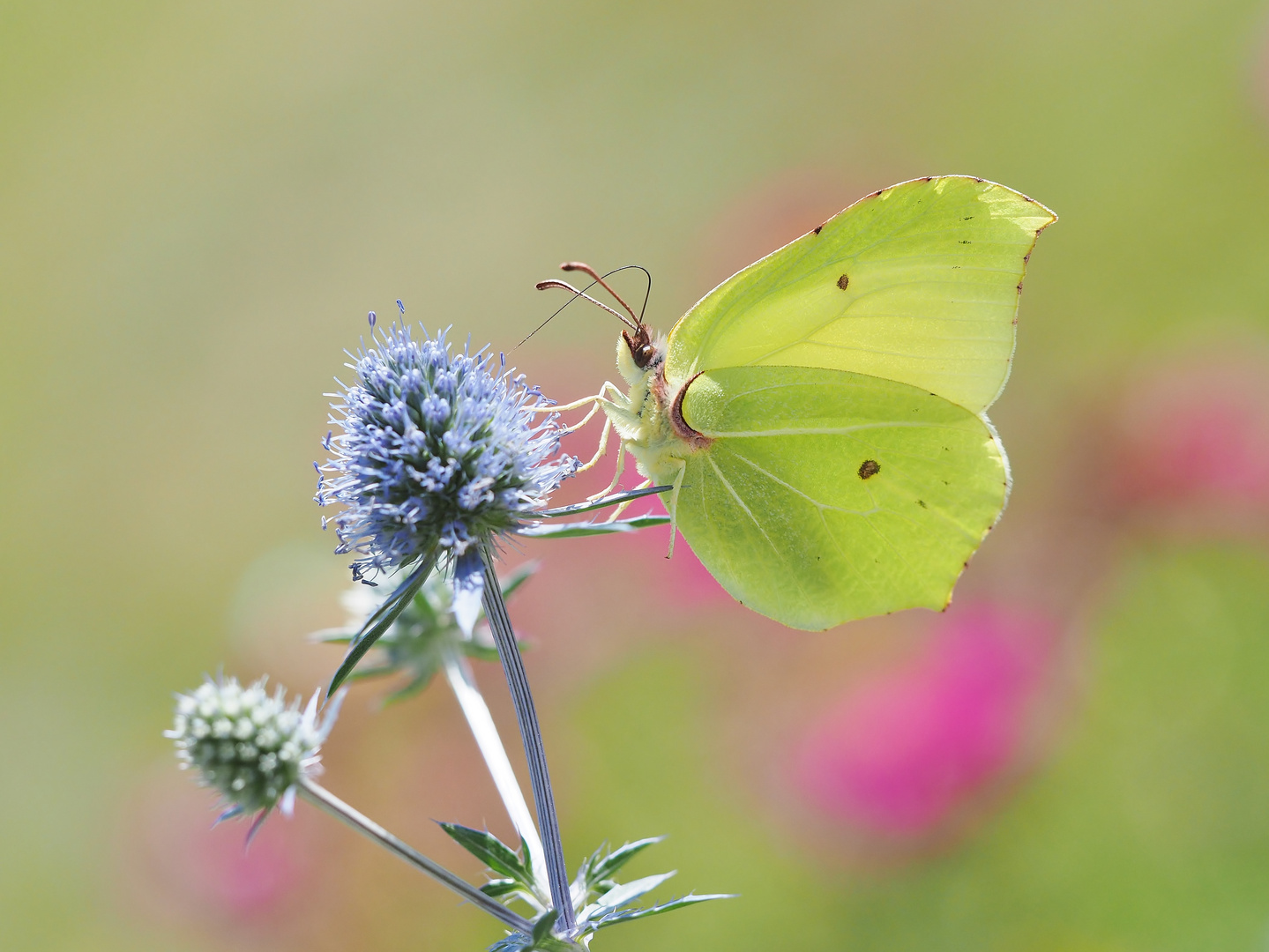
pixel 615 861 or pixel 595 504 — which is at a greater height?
pixel 595 504

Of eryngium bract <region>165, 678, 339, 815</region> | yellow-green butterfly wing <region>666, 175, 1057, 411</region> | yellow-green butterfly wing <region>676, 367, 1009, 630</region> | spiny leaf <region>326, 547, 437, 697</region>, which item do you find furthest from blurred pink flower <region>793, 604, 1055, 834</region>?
spiny leaf <region>326, 547, 437, 697</region>

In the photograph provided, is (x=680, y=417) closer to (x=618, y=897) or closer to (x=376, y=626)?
(x=376, y=626)

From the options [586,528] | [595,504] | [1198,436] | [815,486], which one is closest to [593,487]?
[815,486]

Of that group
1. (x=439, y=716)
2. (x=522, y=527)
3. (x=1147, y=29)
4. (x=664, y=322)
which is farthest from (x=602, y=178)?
(x=522, y=527)

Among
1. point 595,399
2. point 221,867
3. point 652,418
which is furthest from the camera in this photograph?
point 221,867

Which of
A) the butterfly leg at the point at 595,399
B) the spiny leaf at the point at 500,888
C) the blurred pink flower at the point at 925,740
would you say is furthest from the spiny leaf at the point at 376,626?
the blurred pink flower at the point at 925,740

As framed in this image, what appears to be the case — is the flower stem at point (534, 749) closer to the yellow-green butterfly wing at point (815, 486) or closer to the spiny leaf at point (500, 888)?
the spiny leaf at point (500, 888)

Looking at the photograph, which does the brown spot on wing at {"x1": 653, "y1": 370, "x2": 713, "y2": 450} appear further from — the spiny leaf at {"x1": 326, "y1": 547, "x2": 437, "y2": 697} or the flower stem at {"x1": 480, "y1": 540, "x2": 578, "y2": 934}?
the spiny leaf at {"x1": 326, "y1": 547, "x2": 437, "y2": 697}
